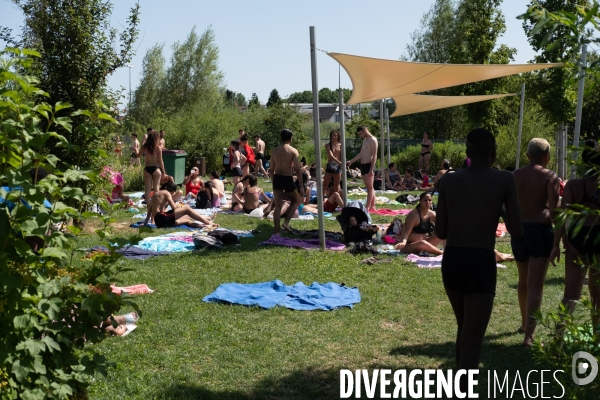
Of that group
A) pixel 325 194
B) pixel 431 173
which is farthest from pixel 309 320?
pixel 431 173

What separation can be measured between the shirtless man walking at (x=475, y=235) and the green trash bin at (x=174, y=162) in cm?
1939

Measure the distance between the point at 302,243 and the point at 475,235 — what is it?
269 inches

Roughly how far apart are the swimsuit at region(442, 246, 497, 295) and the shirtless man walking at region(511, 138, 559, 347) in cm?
156

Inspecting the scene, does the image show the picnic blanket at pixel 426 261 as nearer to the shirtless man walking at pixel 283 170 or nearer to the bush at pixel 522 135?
the shirtless man walking at pixel 283 170

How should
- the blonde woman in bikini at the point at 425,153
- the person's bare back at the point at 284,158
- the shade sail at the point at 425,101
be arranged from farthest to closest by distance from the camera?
1. the blonde woman in bikini at the point at 425,153
2. the shade sail at the point at 425,101
3. the person's bare back at the point at 284,158

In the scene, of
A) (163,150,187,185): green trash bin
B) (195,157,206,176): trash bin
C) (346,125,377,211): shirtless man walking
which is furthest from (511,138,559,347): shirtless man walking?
(195,157,206,176): trash bin

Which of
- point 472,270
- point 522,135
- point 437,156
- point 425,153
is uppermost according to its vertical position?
point 522,135

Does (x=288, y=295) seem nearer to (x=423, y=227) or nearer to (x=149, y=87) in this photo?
(x=423, y=227)

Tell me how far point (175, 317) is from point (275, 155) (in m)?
5.22

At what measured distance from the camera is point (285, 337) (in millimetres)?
6078

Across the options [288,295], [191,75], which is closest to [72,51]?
[288,295]

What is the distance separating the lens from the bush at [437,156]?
26219 mm

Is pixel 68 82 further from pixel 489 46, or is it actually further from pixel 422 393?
pixel 489 46

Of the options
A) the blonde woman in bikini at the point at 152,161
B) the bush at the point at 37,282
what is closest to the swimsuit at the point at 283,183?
the blonde woman in bikini at the point at 152,161
